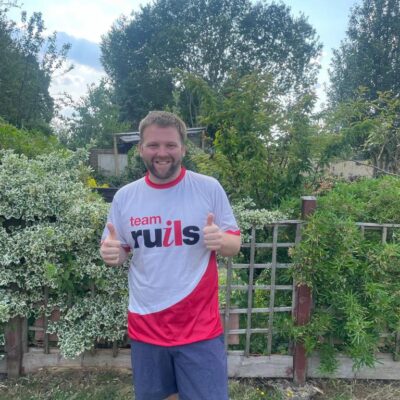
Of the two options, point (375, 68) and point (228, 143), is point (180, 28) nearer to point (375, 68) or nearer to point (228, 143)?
point (375, 68)

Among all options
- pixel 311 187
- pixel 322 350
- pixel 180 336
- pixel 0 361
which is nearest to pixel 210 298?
pixel 180 336

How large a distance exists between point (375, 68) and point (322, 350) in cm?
1940

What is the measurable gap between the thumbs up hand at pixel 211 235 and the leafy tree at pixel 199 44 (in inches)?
1017

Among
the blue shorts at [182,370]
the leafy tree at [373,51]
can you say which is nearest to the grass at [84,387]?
the blue shorts at [182,370]

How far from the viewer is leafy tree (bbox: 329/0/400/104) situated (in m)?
18.8

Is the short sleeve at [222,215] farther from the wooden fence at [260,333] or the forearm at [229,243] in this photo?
the wooden fence at [260,333]

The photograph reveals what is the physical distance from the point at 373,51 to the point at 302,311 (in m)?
19.7

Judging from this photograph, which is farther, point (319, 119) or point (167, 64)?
point (167, 64)

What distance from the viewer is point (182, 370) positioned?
6.23ft

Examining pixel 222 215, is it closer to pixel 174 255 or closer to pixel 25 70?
pixel 174 255

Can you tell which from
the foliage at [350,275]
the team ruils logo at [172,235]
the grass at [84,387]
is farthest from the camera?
the grass at [84,387]

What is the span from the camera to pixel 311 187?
130 inches

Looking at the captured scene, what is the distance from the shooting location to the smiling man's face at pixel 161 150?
1.87m

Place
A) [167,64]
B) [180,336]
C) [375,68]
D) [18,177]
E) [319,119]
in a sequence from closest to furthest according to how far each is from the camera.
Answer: [180,336] → [18,177] → [319,119] → [375,68] → [167,64]
